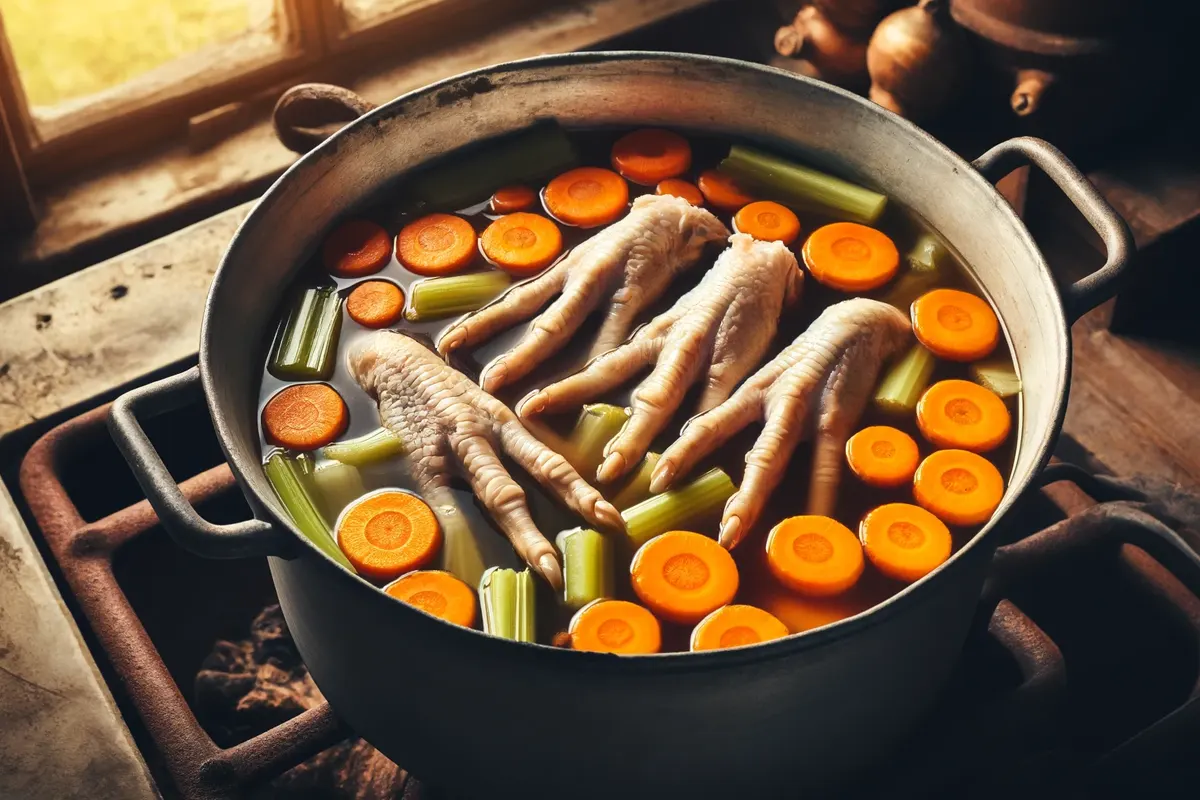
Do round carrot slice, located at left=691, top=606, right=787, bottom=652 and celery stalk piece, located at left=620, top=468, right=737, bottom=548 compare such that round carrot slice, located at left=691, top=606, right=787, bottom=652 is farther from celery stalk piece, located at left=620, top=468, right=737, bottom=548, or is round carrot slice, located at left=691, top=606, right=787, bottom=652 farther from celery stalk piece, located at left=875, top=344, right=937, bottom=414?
celery stalk piece, located at left=875, top=344, right=937, bottom=414

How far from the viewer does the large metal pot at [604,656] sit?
1373 mm

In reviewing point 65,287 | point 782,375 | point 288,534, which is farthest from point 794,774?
point 65,287

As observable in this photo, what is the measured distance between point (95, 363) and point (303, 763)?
0.99 m

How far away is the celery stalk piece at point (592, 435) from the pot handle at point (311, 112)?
82 cm

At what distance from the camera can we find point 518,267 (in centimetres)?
208

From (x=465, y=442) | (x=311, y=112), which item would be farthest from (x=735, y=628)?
(x=311, y=112)

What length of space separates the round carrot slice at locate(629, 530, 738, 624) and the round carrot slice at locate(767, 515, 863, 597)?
2.9 inches

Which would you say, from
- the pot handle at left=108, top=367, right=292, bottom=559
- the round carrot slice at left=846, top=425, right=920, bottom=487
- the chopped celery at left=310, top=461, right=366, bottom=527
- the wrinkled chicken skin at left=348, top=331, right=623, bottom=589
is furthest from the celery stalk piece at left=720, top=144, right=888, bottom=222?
the pot handle at left=108, top=367, right=292, bottom=559

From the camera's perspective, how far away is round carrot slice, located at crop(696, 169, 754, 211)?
7.22ft

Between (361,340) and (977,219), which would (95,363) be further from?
(977,219)

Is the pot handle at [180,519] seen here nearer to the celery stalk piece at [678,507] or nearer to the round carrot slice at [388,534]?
the round carrot slice at [388,534]

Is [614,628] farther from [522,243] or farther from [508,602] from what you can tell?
[522,243]

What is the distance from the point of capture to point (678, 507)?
5.66ft

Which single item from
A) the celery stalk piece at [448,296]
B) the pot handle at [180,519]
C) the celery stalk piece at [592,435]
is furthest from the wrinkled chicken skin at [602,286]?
the pot handle at [180,519]
